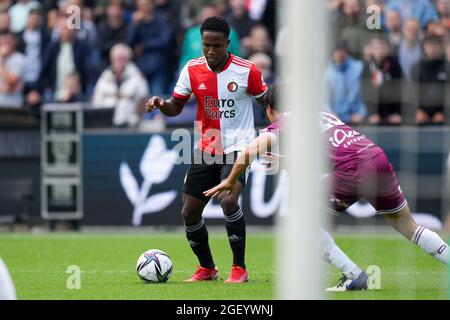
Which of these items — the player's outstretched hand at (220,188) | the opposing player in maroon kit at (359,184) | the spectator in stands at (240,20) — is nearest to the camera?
the player's outstretched hand at (220,188)

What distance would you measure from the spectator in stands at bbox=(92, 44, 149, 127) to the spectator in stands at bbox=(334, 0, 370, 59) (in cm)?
456

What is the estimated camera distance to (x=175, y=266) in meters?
10.8

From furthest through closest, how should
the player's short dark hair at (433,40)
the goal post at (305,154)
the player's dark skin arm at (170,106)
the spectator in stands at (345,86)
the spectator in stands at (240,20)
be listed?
the spectator in stands at (240,20) < the spectator in stands at (345,86) < the player's short dark hair at (433,40) < the player's dark skin arm at (170,106) < the goal post at (305,154)

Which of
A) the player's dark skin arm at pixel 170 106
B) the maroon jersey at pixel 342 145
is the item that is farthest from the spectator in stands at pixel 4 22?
the maroon jersey at pixel 342 145

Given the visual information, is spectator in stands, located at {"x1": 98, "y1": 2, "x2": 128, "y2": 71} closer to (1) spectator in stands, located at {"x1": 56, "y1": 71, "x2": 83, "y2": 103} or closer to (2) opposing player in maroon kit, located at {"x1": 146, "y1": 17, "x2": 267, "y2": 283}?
(1) spectator in stands, located at {"x1": 56, "y1": 71, "x2": 83, "y2": 103}

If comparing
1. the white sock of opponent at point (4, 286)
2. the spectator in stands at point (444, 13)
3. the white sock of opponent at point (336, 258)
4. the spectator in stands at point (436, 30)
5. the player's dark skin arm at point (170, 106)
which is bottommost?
the white sock of opponent at point (336, 258)

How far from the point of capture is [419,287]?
870cm

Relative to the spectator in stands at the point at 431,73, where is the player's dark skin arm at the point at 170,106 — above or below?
below

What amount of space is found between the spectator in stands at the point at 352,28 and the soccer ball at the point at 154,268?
459 centimetres

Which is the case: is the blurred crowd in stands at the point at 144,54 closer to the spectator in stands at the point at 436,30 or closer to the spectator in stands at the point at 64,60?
the spectator in stands at the point at 64,60

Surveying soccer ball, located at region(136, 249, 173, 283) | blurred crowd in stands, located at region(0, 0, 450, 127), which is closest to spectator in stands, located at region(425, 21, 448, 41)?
blurred crowd in stands, located at region(0, 0, 450, 127)

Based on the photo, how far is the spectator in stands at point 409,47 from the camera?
12.0 m

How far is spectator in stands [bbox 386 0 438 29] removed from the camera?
12.1 m

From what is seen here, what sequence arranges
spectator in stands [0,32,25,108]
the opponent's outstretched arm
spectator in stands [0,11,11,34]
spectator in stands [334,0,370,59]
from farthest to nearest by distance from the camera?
spectator in stands [0,11,11,34] < spectator in stands [0,32,25,108] < spectator in stands [334,0,370,59] < the opponent's outstretched arm
